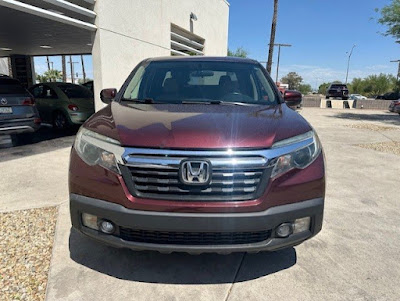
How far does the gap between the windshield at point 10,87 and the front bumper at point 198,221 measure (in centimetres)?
551

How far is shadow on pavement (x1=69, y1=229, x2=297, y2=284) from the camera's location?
232 cm

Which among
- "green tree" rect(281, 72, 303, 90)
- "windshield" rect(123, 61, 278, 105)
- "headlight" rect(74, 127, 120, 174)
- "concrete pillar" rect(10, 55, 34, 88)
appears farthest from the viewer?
"green tree" rect(281, 72, 303, 90)

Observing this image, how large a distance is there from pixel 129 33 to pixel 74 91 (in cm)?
237

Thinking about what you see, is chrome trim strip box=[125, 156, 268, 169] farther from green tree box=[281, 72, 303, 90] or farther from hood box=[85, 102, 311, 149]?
green tree box=[281, 72, 303, 90]

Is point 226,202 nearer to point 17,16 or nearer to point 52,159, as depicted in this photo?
point 52,159

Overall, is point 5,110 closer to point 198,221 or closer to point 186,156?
point 186,156

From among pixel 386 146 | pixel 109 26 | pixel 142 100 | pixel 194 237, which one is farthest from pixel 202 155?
pixel 386 146

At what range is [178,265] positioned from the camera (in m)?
2.45

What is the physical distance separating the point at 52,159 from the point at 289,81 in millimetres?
95282

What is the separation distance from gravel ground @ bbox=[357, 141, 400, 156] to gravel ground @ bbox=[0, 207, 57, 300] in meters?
7.37

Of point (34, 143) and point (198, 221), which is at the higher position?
point (198, 221)

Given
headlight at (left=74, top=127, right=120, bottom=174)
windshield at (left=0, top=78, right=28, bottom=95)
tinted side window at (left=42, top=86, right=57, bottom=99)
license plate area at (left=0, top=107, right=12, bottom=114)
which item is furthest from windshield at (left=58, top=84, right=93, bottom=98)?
headlight at (left=74, top=127, right=120, bottom=174)

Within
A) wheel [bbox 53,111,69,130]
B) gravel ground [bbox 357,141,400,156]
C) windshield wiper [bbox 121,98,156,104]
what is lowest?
gravel ground [bbox 357,141,400,156]

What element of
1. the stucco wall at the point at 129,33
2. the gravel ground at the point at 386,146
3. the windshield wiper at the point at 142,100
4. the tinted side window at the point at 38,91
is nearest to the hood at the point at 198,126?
the windshield wiper at the point at 142,100
